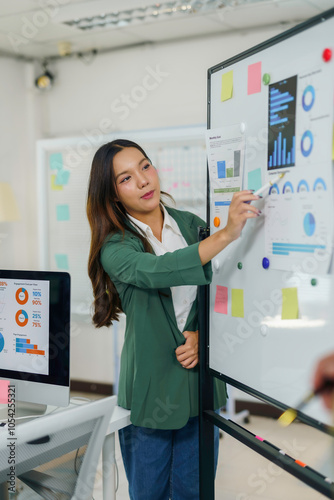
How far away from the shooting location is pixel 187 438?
1613 mm

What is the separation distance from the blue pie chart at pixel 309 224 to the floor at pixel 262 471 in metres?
1.41

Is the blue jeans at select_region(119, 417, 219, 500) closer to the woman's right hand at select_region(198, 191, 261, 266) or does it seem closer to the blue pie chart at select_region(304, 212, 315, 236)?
the woman's right hand at select_region(198, 191, 261, 266)

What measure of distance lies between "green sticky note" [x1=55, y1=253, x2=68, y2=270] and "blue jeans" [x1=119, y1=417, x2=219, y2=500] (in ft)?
7.56

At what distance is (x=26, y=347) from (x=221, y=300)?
0.57m

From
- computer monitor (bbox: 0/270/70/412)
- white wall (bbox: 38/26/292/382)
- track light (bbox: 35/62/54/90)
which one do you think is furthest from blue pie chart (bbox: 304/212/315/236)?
track light (bbox: 35/62/54/90)

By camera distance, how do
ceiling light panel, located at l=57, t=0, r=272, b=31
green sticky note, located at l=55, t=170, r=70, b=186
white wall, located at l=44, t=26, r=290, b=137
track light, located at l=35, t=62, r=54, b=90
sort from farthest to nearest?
track light, located at l=35, t=62, r=54, b=90, green sticky note, located at l=55, t=170, r=70, b=186, white wall, located at l=44, t=26, r=290, b=137, ceiling light panel, located at l=57, t=0, r=272, b=31

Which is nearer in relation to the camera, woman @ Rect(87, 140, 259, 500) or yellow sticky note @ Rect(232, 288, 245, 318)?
yellow sticky note @ Rect(232, 288, 245, 318)

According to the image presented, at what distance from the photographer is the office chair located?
87cm

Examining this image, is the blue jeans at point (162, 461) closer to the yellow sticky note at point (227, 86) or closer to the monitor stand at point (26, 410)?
the monitor stand at point (26, 410)

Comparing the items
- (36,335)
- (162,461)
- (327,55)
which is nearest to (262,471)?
(162,461)

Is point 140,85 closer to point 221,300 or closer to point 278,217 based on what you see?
point 221,300

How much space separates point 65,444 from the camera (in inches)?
40.1

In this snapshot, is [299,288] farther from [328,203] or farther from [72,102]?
[72,102]

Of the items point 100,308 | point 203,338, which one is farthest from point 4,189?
point 203,338
